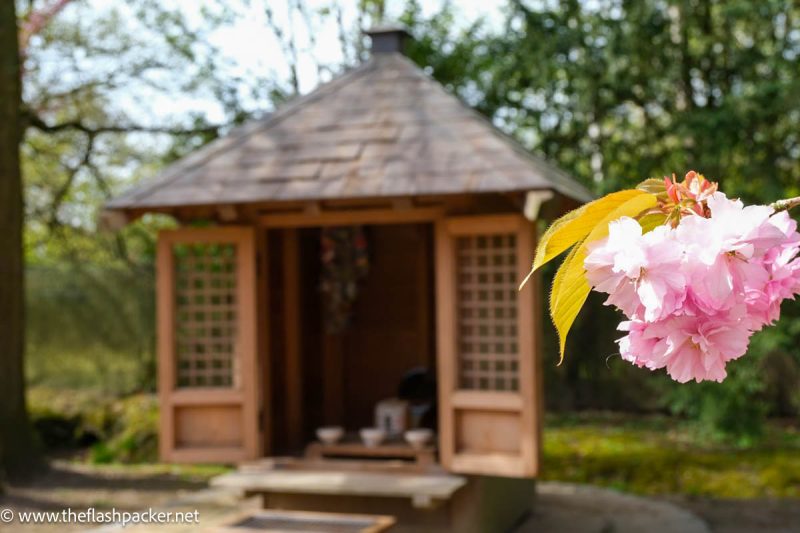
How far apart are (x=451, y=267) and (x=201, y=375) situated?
1.80 meters

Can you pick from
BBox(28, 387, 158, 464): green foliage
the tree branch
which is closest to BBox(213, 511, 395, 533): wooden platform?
BBox(28, 387, 158, 464): green foliage

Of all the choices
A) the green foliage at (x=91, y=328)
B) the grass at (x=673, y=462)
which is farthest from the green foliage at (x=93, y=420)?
the grass at (x=673, y=462)

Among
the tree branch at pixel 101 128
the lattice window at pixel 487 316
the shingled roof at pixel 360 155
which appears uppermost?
the tree branch at pixel 101 128

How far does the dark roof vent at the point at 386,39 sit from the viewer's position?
680 cm

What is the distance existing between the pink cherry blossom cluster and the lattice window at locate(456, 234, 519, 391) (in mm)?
4571

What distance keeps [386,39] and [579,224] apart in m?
6.05

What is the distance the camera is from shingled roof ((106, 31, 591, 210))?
5332mm

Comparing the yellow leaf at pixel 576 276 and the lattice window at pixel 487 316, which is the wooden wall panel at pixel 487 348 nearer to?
the lattice window at pixel 487 316

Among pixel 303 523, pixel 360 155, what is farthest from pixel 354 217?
pixel 303 523

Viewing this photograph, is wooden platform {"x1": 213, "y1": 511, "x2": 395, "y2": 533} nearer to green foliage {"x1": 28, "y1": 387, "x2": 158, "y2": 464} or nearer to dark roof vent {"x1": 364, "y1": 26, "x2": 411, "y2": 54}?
dark roof vent {"x1": 364, "y1": 26, "x2": 411, "y2": 54}

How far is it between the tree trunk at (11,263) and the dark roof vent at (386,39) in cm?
361

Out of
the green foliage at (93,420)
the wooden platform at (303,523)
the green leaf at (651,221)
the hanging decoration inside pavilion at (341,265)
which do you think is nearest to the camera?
the green leaf at (651,221)

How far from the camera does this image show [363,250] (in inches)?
274

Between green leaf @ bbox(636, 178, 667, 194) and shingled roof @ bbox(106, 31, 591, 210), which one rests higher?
shingled roof @ bbox(106, 31, 591, 210)
